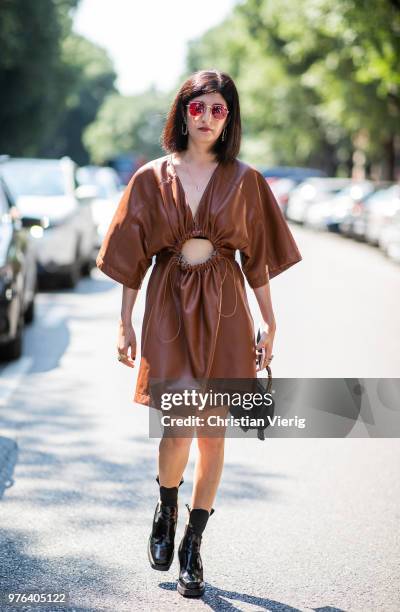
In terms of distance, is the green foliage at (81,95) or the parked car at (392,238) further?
the green foliage at (81,95)

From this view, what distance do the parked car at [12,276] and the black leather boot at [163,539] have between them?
4.73 m

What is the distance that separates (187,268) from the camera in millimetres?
3963

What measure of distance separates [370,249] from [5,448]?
20.7 m

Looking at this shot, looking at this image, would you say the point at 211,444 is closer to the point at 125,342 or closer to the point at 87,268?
the point at 125,342

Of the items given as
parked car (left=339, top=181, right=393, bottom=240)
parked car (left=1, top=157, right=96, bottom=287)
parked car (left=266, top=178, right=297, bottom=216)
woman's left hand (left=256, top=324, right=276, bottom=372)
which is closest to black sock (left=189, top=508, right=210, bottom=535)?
woman's left hand (left=256, top=324, right=276, bottom=372)

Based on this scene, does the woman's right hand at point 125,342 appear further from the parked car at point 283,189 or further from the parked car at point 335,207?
the parked car at point 283,189

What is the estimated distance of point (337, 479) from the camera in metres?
5.80

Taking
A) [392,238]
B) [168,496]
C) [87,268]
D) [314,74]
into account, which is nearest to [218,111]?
[168,496]

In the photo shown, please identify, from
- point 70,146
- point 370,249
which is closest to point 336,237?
point 370,249

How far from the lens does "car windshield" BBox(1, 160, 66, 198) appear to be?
50.1 ft

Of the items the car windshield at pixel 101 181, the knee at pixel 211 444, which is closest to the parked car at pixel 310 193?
the car windshield at pixel 101 181

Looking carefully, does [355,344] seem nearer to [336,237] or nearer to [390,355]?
[390,355]

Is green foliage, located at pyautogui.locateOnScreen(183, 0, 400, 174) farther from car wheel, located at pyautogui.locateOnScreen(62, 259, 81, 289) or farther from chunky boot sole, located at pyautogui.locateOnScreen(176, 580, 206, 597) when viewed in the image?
chunky boot sole, located at pyautogui.locateOnScreen(176, 580, 206, 597)

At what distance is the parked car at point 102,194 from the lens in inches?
832
